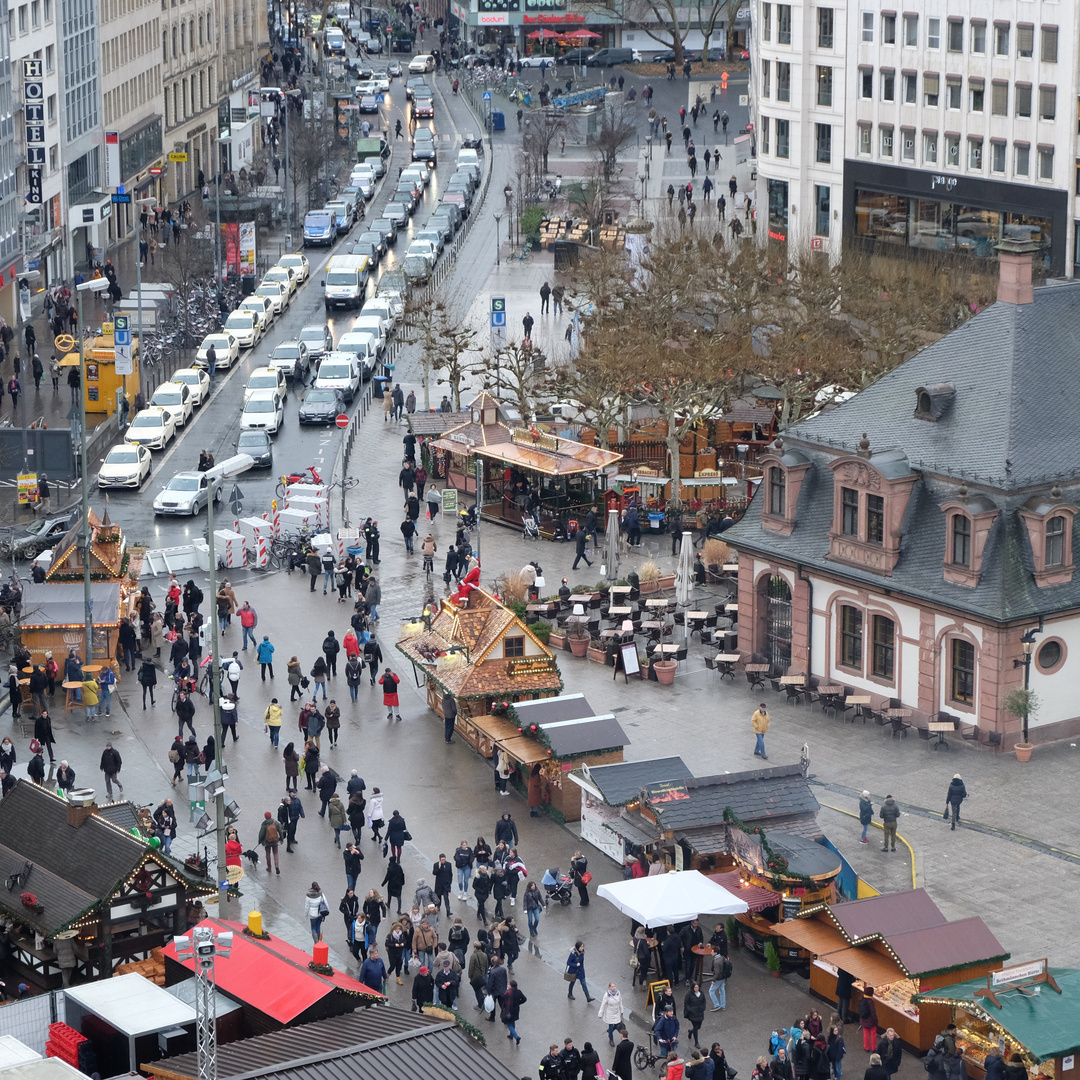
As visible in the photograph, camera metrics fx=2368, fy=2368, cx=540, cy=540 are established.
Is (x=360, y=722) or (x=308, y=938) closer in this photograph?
(x=308, y=938)

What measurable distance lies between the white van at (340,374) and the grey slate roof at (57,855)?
47409mm

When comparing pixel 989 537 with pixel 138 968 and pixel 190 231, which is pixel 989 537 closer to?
pixel 138 968

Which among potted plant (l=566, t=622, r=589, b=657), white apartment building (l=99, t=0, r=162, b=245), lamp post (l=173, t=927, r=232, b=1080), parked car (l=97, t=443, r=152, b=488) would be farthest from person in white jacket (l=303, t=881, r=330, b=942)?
white apartment building (l=99, t=0, r=162, b=245)

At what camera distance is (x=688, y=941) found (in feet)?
146

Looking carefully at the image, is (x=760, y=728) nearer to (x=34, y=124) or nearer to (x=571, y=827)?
(x=571, y=827)

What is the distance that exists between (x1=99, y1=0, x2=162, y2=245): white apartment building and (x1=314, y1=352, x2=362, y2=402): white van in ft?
101

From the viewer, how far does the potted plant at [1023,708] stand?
55.5 metres

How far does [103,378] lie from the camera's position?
292 ft

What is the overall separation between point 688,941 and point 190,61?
10872 cm

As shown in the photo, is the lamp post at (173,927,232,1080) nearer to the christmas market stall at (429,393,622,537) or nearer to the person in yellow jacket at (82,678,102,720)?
the person in yellow jacket at (82,678,102,720)

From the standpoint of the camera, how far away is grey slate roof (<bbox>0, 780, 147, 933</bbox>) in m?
42.8

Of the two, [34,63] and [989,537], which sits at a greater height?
[34,63]

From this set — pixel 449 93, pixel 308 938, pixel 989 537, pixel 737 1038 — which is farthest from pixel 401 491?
pixel 449 93

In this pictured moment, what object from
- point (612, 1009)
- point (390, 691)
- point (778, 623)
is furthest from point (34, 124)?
point (612, 1009)
